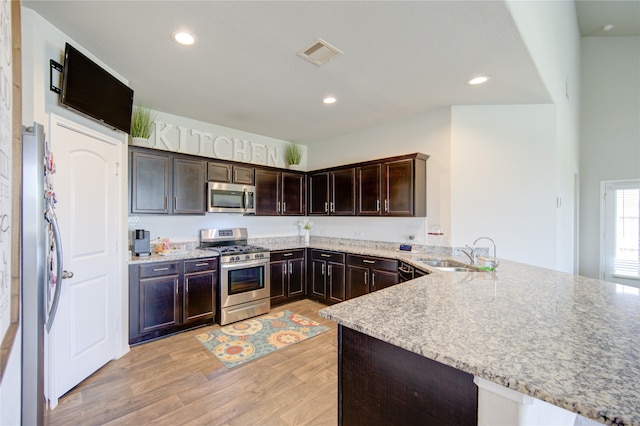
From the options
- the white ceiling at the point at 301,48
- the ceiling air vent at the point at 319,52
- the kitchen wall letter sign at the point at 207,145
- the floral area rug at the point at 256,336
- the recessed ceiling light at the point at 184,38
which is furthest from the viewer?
the kitchen wall letter sign at the point at 207,145

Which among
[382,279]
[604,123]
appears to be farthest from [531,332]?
[604,123]

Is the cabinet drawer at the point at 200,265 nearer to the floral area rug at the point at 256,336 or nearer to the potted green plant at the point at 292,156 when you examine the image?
the floral area rug at the point at 256,336

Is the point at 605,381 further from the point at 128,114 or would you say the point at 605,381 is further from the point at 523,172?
the point at 128,114

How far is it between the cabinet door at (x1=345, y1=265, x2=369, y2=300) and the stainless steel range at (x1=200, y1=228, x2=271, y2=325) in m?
1.18

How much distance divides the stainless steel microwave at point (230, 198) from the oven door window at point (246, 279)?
89 centimetres

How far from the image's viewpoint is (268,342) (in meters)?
3.08

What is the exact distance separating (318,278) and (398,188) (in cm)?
191

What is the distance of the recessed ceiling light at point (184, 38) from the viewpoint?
2127 mm

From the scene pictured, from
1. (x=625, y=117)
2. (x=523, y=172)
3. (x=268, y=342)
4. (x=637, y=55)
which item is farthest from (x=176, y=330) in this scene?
(x=637, y=55)

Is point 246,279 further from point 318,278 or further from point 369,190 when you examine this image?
point 369,190

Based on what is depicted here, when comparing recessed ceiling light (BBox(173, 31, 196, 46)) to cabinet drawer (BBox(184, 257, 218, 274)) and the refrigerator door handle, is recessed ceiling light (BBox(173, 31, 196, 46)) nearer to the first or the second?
the refrigerator door handle

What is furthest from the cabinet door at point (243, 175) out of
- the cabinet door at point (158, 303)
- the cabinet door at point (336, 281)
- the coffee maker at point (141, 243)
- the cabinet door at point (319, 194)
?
the cabinet door at point (336, 281)

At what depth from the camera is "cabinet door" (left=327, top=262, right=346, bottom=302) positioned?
417cm

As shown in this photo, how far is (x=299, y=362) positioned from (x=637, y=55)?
7.02m
